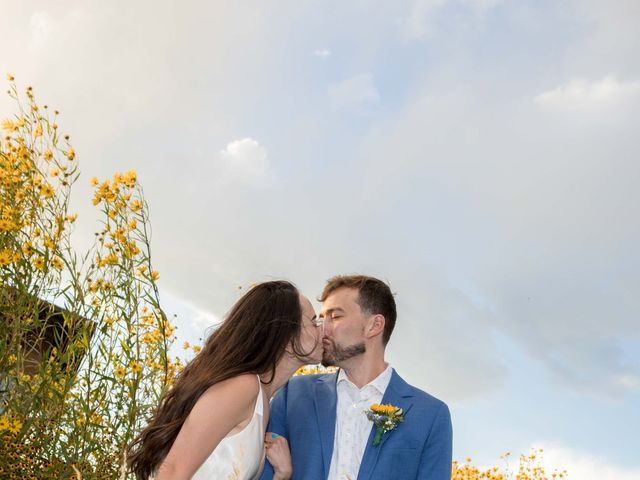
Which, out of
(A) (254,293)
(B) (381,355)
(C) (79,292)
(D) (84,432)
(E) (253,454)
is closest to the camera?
(E) (253,454)

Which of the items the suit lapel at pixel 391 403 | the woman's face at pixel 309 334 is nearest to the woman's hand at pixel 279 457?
the suit lapel at pixel 391 403

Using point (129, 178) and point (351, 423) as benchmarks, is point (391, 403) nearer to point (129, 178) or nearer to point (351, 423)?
point (351, 423)

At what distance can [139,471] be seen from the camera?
11.2ft

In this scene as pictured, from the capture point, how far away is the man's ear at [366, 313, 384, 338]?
13.9 feet

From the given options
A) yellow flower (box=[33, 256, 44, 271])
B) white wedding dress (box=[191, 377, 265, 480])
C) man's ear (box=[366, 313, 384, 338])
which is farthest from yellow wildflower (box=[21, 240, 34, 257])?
white wedding dress (box=[191, 377, 265, 480])

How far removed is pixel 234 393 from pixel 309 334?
535 mm

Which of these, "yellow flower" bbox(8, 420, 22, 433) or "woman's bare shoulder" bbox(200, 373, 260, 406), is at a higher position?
"woman's bare shoulder" bbox(200, 373, 260, 406)

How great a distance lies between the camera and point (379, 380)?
163 inches

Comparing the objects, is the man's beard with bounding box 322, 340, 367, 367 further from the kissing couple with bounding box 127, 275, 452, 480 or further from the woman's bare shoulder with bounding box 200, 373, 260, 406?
the woman's bare shoulder with bounding box 200, 373, 260, 406

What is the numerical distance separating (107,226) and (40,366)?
3.14ft

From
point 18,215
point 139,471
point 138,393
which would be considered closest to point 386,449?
point 139,471

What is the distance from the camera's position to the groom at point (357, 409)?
3.83 metres

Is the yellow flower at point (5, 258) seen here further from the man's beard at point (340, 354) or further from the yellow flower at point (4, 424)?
the man's beard at point (340, 354)

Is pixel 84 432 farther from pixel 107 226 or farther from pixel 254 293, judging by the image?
pixel 254 293
